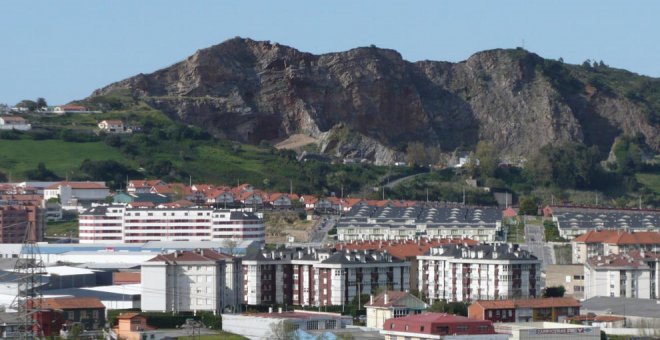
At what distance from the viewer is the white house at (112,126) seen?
122 metres

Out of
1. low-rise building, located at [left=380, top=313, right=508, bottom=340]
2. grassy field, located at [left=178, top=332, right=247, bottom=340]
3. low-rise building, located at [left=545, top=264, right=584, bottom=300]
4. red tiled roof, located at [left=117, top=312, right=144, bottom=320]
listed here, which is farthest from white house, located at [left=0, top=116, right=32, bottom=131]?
low-rise building, located at [left=380, top=313, right=508, bottom=340]

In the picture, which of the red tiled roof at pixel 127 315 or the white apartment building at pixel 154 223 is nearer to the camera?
the red tiled roof at pixel 127 315

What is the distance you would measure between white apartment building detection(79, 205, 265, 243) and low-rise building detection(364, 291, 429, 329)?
3564cm

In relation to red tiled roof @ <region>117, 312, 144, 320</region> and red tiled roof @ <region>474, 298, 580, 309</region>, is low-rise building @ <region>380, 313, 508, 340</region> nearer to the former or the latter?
red tiled roof @ <region>474, 298, 580, 309</region>

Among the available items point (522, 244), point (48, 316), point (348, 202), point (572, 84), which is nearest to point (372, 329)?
point (48, 316)

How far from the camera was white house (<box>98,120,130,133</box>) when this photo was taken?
122 metres

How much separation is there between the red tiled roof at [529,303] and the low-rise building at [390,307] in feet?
6.62

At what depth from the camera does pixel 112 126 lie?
12262 centimetres

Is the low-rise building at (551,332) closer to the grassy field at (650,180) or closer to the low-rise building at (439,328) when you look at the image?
the low-rise building at (439,328)

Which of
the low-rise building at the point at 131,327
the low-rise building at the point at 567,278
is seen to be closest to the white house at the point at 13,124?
the low-rise building at the point at 567,278

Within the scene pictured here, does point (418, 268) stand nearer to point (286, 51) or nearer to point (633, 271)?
point (633, 271)

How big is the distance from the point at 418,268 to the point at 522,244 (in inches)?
708

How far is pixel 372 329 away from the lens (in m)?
58.2

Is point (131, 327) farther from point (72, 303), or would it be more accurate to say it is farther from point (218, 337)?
point (218, 337)
